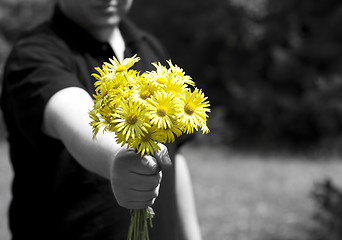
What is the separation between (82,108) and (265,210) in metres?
4.63

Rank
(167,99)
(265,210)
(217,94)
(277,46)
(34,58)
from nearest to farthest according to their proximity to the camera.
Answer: (167,99), (34,58), (265,210), (277,46), (217,94)

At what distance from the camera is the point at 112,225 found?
1530mm

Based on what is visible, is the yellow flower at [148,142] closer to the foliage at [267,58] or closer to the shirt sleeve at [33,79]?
the shirt sleeve at [33,79]

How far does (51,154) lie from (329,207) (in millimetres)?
2895

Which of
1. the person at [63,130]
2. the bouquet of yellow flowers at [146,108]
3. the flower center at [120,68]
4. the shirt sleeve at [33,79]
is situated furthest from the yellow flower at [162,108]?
the shirt sleeve at [33,79]

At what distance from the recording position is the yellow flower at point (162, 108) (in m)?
0.96

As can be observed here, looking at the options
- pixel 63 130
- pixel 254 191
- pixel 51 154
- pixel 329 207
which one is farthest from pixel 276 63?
pixel 63 130

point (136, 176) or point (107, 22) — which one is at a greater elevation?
point (107, 22)

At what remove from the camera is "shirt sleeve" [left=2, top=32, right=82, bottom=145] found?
1.38 metres

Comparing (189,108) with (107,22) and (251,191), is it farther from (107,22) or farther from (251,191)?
(251,191)

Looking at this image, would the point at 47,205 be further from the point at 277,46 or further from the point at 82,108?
the point at 277,46

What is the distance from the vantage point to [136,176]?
3.41 feet

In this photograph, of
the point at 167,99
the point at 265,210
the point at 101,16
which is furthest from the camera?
the point at 265,210

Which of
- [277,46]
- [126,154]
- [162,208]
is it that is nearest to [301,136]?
[277,46]
